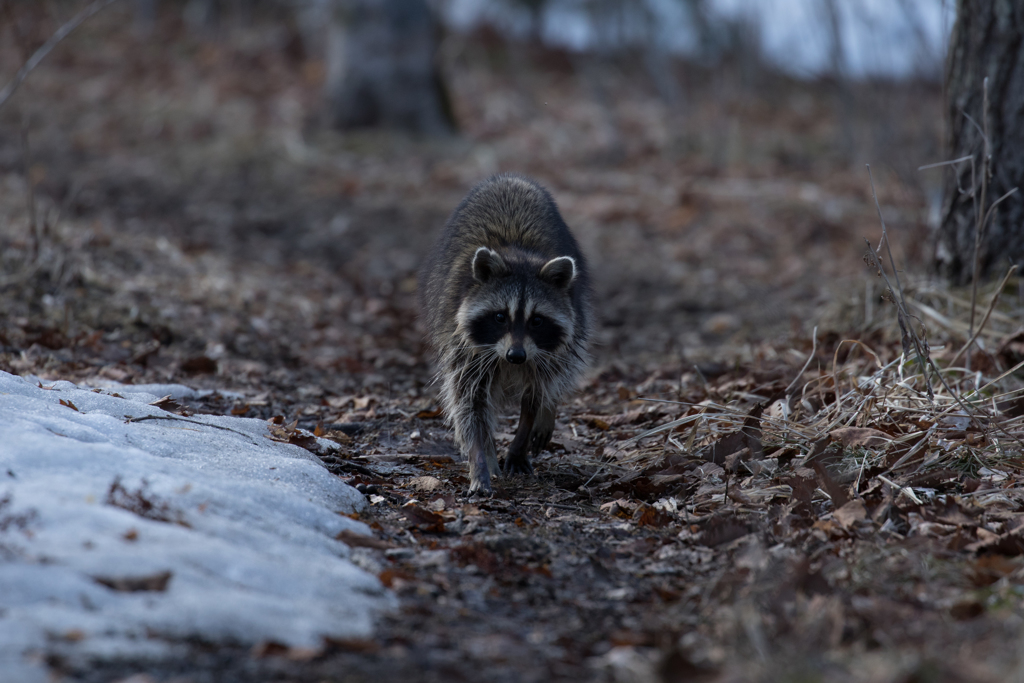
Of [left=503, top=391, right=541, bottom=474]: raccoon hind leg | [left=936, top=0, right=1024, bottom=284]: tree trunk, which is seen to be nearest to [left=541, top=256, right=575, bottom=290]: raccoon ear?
[left=503, top=391, right=541, bottom=474]: raccoon hind leg

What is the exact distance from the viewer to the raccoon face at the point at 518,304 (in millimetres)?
4723

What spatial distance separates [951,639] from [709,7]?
47.4 feet

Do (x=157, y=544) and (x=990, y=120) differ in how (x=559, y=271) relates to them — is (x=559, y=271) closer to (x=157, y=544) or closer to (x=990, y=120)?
(x=157, y=544)

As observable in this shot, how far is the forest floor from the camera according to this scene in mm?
2705

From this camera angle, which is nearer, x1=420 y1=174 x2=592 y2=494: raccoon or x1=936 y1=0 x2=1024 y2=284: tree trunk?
x1=420 y1=174 x2=592 y2=494: raccoon

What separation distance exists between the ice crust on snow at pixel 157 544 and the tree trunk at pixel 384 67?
11.1m

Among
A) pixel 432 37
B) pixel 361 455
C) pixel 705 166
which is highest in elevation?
pixel 432 37

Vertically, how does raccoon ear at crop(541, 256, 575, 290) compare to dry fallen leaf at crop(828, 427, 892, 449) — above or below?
above

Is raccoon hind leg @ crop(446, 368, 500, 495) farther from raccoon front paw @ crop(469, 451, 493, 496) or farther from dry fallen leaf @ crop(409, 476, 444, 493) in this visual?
dry fallen leaf @ crop(409, 476, 444, 493)

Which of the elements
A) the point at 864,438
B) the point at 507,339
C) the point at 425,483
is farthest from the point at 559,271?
the point at 864,438

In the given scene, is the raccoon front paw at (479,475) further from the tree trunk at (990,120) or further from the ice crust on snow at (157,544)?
the tree trunk at (990,120)

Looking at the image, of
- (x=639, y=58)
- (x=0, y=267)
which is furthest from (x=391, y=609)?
(x=639, y=58)

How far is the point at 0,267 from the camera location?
20.7 feet

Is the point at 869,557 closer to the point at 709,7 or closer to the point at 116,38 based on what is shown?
the point at 709,7
